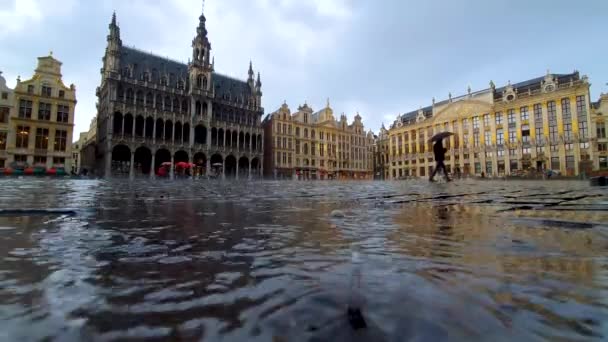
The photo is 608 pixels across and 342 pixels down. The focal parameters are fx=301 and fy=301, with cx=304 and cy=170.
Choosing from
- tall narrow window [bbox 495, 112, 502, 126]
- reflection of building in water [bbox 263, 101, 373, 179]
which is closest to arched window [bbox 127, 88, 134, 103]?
reflection of building in water [bbox 263, 101, 373, 179]

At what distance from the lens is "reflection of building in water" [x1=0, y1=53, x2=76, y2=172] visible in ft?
118

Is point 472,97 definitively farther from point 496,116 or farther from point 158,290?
point 158,290

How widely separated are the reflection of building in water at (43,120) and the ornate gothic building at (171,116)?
4.09 m

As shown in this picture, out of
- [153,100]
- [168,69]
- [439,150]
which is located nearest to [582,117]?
[439,150]

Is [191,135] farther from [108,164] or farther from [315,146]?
[315,146]

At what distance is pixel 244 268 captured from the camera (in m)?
1.28

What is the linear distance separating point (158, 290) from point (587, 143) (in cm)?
5946

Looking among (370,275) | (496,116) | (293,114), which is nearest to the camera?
(370,275)

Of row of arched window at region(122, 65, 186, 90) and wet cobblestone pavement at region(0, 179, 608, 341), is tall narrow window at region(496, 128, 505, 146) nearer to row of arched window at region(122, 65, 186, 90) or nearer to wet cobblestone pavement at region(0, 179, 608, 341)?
row of arched window at region(122, 65, 186, 90)

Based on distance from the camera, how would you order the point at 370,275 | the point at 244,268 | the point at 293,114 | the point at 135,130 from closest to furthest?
the point at 370,275
the point at 244,268
the point at 135,130
the point at 293,114

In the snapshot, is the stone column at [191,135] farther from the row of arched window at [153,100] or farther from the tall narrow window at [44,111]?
the tall narrow window at [44,111]

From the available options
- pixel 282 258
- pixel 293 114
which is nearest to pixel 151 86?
pixel 293 114

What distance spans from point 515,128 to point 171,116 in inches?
→ 2188

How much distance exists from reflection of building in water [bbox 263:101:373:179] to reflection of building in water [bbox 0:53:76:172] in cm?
3031
